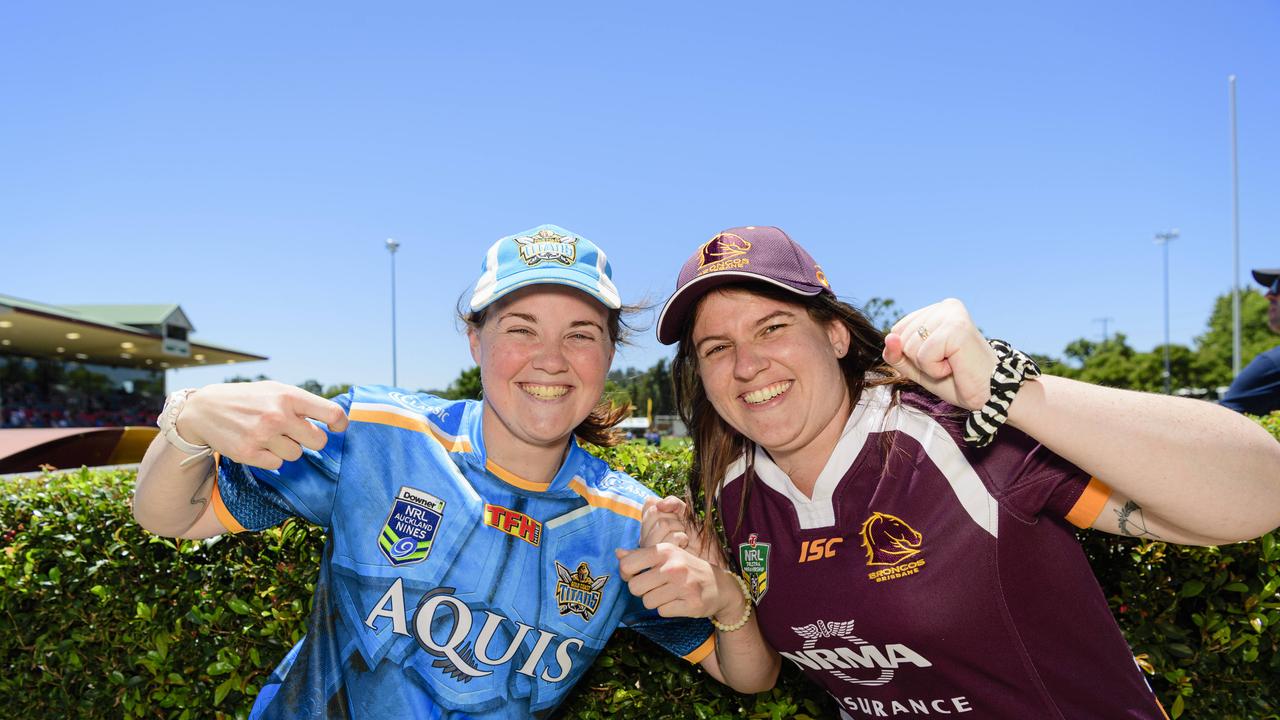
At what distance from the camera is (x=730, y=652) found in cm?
248

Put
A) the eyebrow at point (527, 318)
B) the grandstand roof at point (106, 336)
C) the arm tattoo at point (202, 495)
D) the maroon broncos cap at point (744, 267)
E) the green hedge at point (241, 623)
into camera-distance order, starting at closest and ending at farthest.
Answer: the arm tattoo at point (202, 495)
the maroon broncos cap at point (744, 267)
the eyebrow at point (527, 318)
the green hedge at point (241, 623)
the grandstand roof at point (106, 336)

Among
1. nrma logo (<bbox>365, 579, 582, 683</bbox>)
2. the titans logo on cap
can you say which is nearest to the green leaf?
nrma logo (<bbox>365, 579, 582, 683</bbox>)

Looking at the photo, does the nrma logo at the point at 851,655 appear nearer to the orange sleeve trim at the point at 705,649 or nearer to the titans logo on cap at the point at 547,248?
the orange sleeve trim at the point at 705,649

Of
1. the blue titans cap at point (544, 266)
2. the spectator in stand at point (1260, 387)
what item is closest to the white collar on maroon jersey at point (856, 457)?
the blue titans cap at point (544, 266)

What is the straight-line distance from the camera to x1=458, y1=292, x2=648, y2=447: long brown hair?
270 cm

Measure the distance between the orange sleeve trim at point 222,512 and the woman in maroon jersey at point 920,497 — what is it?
1297 millimetres

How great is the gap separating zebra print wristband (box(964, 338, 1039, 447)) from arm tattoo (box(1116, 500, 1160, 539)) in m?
0.56

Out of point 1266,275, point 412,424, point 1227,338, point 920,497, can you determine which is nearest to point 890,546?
point 920,497

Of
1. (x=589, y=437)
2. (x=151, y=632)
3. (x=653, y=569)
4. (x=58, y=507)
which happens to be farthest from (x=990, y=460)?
(x=58, y=507)

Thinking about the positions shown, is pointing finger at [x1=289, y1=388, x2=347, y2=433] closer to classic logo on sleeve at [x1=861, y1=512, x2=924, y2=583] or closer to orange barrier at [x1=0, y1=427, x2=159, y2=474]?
classic logo on sleeve at [x1=861, y1=512, x2=924, y2=583]

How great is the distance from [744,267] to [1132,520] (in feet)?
4.36

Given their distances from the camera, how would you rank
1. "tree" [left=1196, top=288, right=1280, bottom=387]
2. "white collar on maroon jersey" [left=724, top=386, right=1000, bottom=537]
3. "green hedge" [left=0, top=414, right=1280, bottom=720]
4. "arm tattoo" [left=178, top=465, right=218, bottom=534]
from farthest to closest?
1. "tree" [left=1196, top=288, right=1280, bottom=387]
2. "green hedge" [left=0, top=414, right=1280, bottom=720]
3. "arm tattoo" [left=178, top=465, right=218, bottom=534]
4. "white collar on maroon jersey" [left=724, top=386, right=1000, bottom=537]

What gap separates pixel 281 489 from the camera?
2.29 meters

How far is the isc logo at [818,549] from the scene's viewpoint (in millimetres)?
2232
